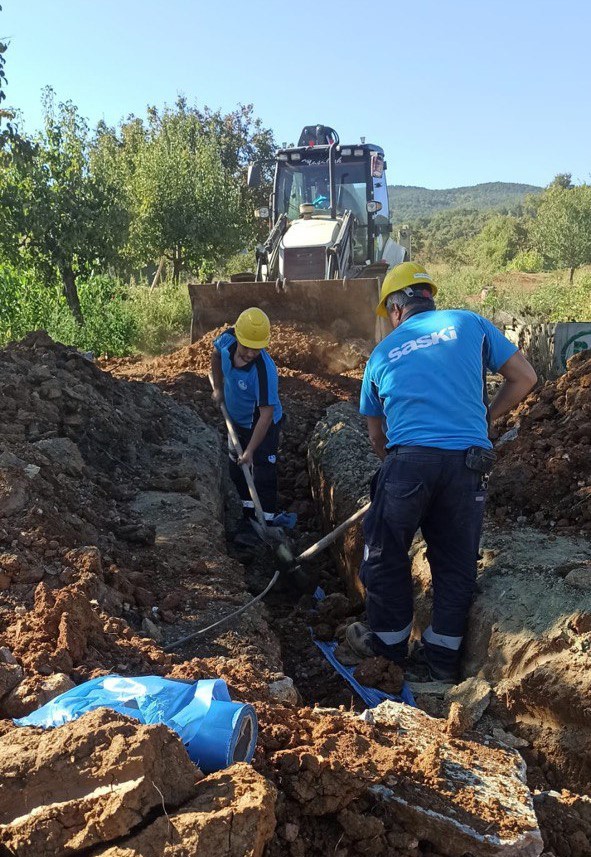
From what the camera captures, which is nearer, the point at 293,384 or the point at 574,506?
the point at 574,506

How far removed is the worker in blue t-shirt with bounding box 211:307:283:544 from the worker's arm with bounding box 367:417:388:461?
163cm

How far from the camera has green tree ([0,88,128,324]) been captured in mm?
11945

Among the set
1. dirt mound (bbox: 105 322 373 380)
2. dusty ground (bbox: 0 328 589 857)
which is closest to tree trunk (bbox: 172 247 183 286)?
dirt mound (bbox: 105 322 373 380)

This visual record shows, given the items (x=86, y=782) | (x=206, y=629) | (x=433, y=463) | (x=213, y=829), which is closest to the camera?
(x=213, y=829)

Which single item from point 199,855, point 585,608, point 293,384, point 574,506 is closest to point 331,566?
point 574,506

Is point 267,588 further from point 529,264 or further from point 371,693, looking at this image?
point 529,264

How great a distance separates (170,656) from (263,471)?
3.37m

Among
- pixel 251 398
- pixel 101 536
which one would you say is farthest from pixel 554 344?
pixel 101 536

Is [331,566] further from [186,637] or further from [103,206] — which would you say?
[103,206]

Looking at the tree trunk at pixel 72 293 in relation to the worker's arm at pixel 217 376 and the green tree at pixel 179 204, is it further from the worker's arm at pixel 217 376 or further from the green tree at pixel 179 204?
the worker's arm at pixel 217 376

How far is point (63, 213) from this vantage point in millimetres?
12273

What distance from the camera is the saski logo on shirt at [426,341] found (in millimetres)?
4125

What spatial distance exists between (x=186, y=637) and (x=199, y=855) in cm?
213

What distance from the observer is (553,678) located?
3496 mm
